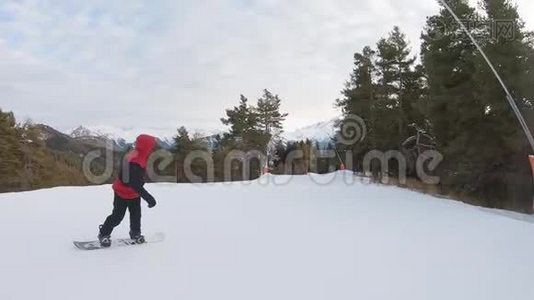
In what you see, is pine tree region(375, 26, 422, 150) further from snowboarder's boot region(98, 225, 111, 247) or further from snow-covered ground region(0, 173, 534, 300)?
snowboarder's boot region(98, 225, 111, 247)

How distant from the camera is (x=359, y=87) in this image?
3869 cm

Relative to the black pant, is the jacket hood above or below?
above

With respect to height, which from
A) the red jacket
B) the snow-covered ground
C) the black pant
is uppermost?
the red jacket

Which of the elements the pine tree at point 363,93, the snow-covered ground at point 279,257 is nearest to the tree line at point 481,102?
the snow-covered ground at point 279,257

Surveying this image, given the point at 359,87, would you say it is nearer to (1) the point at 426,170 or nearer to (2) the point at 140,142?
(1) the point at 426,170

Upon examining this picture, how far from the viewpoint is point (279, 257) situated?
17.9 ft

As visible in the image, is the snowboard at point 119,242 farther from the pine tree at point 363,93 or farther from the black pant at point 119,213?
the pine tree at point 363,93

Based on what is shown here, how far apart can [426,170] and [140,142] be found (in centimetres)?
2187

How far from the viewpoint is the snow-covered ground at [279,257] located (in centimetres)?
416

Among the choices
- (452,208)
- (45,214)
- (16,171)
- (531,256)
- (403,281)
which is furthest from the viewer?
(16,171)

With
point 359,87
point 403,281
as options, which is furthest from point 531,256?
point 359,87

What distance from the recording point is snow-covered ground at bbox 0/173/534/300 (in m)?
4.16

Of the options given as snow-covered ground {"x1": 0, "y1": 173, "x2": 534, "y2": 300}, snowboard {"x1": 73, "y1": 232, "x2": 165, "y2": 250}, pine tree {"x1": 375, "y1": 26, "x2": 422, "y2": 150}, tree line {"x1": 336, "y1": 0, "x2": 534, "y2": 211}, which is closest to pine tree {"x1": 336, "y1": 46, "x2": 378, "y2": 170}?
pine tree {"x1": 375, "y1": 26, "x2": 422, "y2": 150}

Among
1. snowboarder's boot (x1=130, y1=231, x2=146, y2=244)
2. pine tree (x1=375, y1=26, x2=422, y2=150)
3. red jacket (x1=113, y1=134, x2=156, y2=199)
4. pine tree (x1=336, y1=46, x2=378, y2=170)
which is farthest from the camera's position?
pine tree (x1=336, y1=46, x2=378, y2=170)
